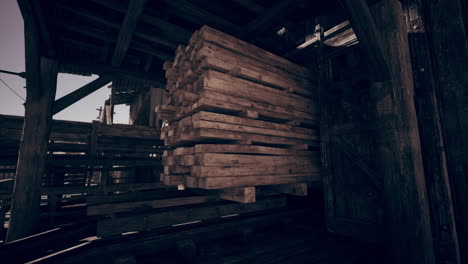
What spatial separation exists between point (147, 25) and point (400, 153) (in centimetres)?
520

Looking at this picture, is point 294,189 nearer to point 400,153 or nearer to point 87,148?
point 400,153

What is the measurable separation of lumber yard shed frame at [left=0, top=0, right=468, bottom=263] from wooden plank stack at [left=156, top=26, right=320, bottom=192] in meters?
0.59

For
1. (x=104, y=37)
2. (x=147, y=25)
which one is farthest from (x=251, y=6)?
(x=104, y=37)

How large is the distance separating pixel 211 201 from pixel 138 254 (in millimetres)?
1423

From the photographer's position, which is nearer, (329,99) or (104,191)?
(329,99)

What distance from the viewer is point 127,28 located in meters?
4.09

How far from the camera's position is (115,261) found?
2.75 meters

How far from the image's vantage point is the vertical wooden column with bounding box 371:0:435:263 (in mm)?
2732

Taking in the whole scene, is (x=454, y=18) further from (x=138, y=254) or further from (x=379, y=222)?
(x=138, y=254)

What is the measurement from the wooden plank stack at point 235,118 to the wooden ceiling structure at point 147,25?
64cm

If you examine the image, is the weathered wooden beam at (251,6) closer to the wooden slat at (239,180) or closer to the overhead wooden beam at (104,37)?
the overhead wooden beam at (104,37)

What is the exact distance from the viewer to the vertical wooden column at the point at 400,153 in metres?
2.73

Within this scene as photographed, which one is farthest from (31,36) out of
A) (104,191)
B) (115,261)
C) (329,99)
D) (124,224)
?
(329,99)

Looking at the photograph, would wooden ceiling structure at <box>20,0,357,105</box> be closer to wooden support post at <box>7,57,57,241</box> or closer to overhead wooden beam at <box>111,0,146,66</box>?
overhead wooden beam at <box>111,0,146,66</box>
